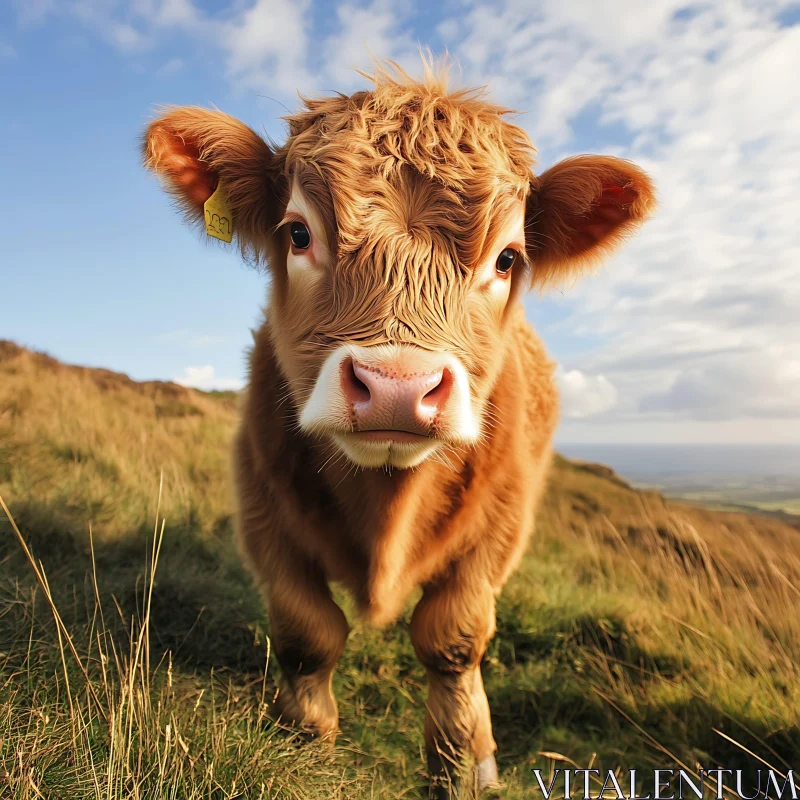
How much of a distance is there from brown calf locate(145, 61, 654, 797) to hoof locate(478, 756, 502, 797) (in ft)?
0.04

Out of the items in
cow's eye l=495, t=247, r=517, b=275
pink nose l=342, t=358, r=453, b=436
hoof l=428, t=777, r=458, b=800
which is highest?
cow's eye l=495, t=247, r=517, b=275

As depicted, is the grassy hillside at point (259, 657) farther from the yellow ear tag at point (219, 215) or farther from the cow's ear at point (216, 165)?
the cow's ear at point (216, 165)

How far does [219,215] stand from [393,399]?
59.2 inches

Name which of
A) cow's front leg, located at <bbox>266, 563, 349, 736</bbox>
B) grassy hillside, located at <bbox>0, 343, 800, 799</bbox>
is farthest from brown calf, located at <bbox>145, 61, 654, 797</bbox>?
grassy hillside, located at <bbox>0, 343, 800, 799</bbox>

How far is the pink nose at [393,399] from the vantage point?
1.90 meters

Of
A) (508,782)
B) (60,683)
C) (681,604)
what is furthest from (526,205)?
(681,604)

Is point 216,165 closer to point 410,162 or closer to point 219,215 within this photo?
point 219,215

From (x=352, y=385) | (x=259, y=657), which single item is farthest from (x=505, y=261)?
(x=259, y=657)

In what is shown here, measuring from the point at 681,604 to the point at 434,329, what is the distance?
3606mm

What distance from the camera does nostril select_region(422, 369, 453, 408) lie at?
1.97 meters

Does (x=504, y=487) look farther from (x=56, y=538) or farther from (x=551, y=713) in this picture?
(x=56, y=538)

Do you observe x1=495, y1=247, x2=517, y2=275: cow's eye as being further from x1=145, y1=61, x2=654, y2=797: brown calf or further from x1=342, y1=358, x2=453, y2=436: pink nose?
x1=342, y1=358, x2=453, y2=436: pink nose

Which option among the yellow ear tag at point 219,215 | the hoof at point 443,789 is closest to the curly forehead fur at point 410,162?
the yellow ear tag at point 219,215

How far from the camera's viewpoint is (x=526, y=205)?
3004mm
